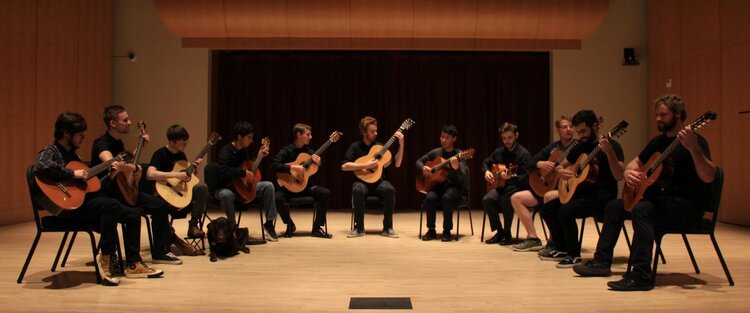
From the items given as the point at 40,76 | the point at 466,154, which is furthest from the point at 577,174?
the point at 40,76

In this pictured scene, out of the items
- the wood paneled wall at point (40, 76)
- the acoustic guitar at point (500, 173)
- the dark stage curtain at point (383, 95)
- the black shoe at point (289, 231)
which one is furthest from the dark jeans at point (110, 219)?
the dark stage curtain at point (383, 95)

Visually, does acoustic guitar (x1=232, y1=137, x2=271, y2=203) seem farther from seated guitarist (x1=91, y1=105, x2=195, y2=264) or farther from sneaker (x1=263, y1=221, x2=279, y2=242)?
seated guitarist (x1=91, y1=105, x2=195, y2=264)

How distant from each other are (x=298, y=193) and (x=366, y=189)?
715mm

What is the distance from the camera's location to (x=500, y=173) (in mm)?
6156

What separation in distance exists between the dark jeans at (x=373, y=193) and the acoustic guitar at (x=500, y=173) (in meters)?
1.09

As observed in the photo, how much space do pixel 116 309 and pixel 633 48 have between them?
8340mm

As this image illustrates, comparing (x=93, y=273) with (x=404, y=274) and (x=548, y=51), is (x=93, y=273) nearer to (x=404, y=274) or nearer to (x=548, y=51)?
(x=404, y=274)

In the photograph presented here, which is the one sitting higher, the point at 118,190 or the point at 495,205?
the point at 118,190

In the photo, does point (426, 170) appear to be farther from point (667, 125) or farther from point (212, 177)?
point (667, 125)

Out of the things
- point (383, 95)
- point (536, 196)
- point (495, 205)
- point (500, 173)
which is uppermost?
point (383, 95)

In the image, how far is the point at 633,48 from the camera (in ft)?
31.3

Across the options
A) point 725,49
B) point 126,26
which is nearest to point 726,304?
point 725,49

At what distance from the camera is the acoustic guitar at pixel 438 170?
6.48m

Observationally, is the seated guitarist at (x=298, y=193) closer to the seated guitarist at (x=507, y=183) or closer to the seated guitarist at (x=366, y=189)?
the seated guitarist at (x=366, y=189)
